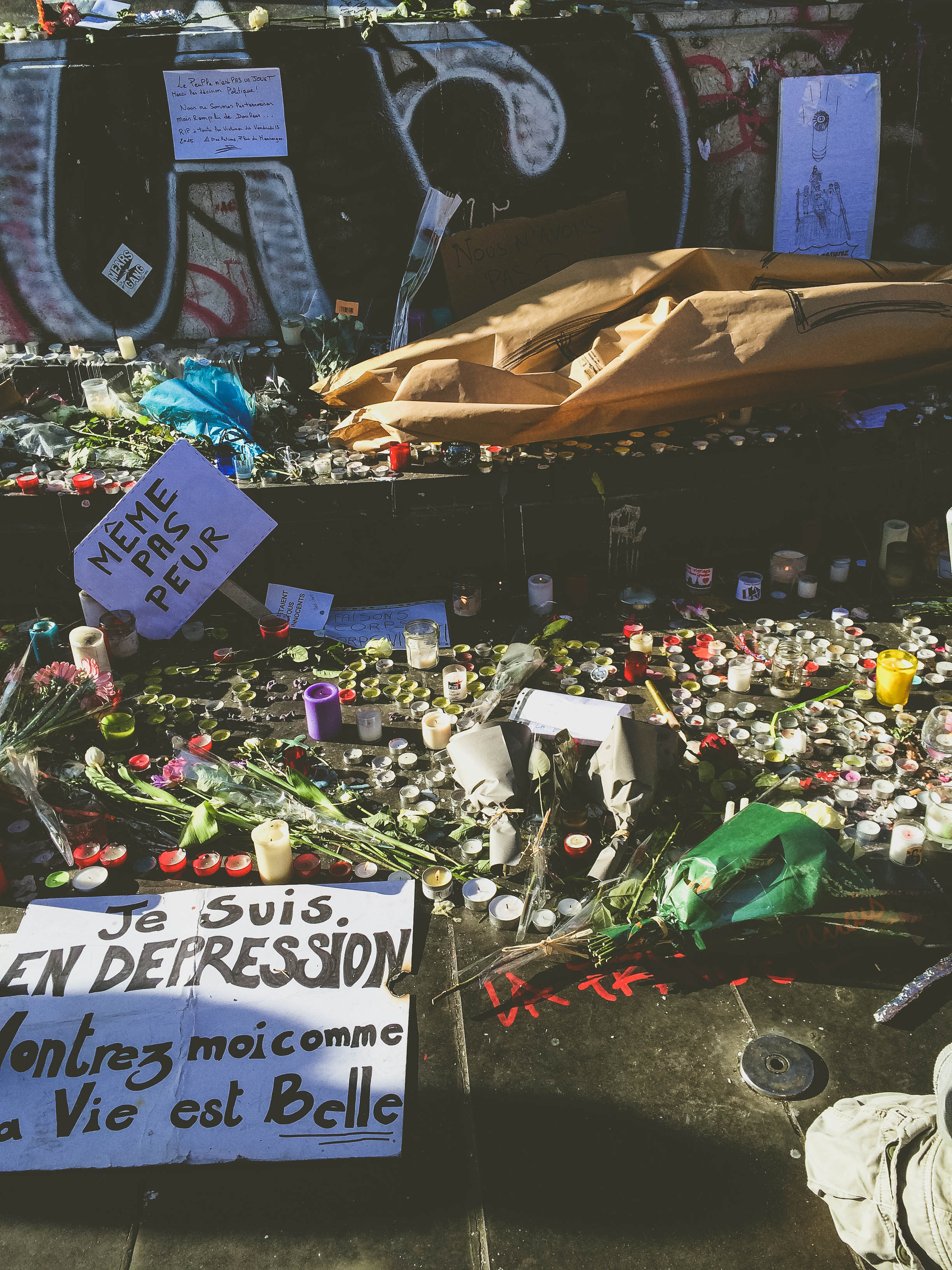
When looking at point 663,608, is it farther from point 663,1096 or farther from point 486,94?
point 486,94

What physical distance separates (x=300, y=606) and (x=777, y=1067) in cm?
319

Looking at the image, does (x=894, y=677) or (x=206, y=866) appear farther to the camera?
(x=894, y=677)

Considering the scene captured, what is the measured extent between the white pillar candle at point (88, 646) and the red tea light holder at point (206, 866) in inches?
48.2

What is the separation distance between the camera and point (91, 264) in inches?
248

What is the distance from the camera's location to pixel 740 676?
4.46 metres

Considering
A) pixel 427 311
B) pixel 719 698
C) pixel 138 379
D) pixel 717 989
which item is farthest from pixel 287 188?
pixel 717 989

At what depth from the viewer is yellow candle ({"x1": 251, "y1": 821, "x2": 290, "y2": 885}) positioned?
343 cm

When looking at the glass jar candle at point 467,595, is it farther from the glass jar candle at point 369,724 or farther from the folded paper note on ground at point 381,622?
the glass jar candle at point 369,724

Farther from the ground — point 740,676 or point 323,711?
point 323,711

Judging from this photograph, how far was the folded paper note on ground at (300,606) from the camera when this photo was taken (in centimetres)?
507

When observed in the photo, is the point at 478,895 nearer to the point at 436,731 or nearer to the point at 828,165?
the point at 436,731

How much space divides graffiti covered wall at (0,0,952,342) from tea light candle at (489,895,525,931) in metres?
4.32

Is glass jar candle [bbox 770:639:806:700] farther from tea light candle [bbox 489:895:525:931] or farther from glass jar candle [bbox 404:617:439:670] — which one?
tea light candle [bbox 489:895:525:931]

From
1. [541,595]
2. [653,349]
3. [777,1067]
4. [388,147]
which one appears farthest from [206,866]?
[388,147]
